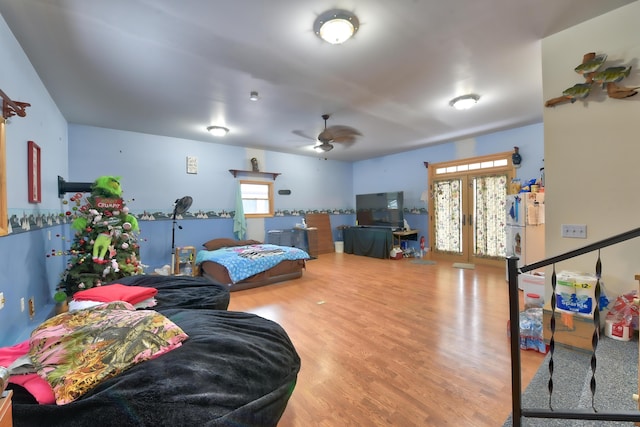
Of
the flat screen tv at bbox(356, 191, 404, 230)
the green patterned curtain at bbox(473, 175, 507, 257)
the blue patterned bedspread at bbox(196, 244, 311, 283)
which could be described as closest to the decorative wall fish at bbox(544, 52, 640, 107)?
the green patterned curtain at bbox(473, 175, 507, 257)

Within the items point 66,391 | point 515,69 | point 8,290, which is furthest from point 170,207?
point 515,69

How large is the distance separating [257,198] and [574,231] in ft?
18.2

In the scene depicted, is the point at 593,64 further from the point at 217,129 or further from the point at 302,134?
the point at 217,129

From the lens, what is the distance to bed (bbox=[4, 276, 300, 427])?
0.90 meters

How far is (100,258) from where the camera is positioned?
9.48 ft

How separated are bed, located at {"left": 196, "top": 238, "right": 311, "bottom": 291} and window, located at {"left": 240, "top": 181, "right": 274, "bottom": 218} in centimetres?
152

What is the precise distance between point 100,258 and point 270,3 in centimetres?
295

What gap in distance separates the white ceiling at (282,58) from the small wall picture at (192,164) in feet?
3.80

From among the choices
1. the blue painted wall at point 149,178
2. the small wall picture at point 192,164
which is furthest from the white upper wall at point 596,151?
the small wall picture at point 192,164

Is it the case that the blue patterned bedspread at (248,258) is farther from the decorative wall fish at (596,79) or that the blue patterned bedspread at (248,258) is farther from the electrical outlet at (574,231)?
the decorative wall fish at (596,79)

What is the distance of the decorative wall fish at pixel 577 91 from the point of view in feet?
6.88

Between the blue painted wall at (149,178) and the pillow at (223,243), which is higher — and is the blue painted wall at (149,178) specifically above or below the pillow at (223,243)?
above

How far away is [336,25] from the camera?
2021 millimetres

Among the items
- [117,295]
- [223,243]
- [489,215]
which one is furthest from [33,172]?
[489,215]
